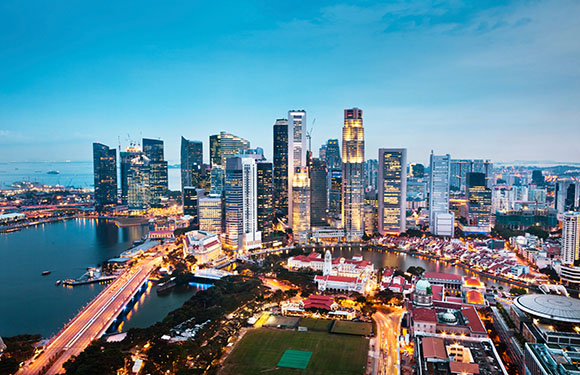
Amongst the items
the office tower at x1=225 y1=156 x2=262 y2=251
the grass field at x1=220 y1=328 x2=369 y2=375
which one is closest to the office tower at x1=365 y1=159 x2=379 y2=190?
the office tower at x1=225 y1=156 x2=262 y2=251

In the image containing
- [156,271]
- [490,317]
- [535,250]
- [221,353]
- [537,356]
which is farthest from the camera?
[535,250]

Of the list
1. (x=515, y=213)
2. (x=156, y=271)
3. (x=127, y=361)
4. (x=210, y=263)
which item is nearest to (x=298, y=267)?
(x=210, y=263)

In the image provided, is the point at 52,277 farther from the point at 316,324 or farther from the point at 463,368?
the point at 463,368

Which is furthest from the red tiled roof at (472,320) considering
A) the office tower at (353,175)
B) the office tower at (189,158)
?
the office tower at (189,158)

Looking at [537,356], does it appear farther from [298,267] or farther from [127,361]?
[298,267]

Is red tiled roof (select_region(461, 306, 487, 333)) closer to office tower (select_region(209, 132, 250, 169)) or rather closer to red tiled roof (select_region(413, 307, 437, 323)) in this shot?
red tiled roof (select_region(413, 307, 437, 323))

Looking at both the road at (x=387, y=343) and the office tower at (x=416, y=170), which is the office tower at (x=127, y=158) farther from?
the office tower at (x=416, y=170)
